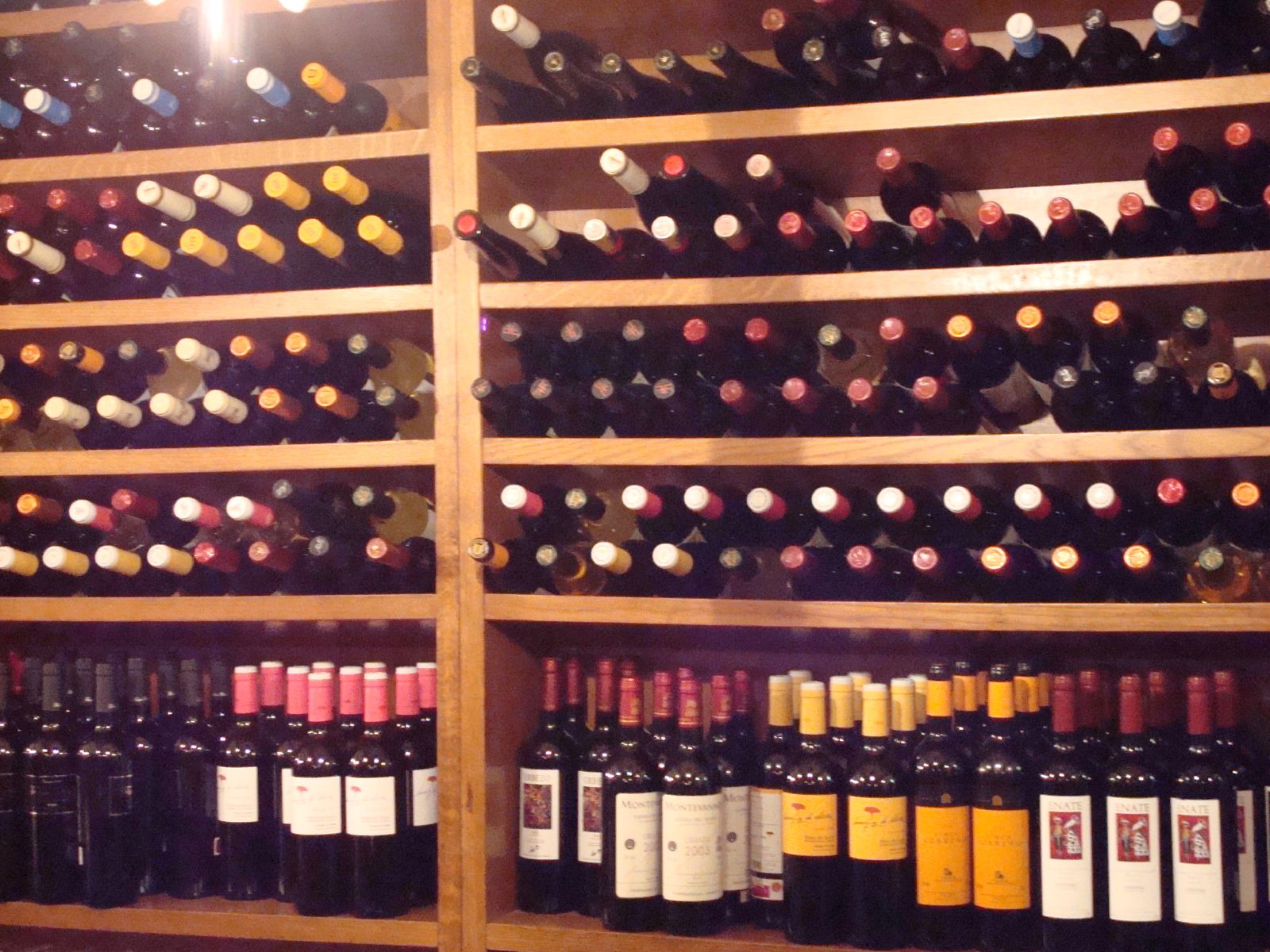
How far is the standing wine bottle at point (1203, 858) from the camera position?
1.41m

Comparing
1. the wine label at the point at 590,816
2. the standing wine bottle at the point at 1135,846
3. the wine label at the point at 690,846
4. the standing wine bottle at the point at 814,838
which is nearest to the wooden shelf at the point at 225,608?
the wine label at the point at 590,816

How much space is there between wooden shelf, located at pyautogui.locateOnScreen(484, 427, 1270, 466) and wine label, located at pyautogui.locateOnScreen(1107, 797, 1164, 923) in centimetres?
42

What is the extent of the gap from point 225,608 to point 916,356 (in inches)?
40.7

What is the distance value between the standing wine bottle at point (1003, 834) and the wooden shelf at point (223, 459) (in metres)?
0.84

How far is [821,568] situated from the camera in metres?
1.65

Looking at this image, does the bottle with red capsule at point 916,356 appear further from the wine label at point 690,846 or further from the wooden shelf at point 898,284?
the wine label at point 690,846

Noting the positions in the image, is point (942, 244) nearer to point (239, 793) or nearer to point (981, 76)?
point (981, 76)

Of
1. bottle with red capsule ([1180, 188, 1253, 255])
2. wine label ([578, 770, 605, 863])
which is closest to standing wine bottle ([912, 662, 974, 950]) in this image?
wine label ([578, 770, 605, 863])

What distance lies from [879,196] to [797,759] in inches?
33.5

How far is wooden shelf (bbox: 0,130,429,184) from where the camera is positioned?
1.72m

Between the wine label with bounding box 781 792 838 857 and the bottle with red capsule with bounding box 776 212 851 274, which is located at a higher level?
the bottle with red capsule with bounding box 776 212 851 274

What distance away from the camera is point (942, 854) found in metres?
1.51

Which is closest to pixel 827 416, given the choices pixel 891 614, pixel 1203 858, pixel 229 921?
pixel 891 614

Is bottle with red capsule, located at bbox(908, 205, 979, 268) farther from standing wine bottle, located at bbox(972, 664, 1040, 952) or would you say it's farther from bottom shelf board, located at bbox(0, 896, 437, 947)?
bottom shelf board, located at bbox(0, 896, 437, 947)
